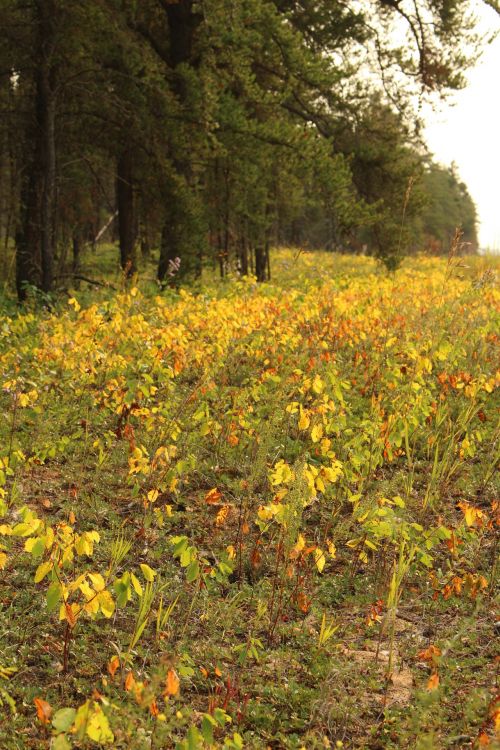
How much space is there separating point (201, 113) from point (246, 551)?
26.8 feet

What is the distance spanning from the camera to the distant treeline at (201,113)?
9.12m

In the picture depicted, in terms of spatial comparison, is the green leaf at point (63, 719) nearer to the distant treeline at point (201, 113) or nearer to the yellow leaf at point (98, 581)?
the yellow leaf at point (98, 581)

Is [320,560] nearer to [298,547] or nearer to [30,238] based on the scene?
[298,547]

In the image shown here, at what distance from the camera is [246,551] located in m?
3.59

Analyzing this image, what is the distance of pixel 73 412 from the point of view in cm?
485

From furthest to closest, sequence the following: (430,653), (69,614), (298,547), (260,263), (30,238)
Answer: (260,263) < (30,238) < (298,547) < (430,653) < (69,614)

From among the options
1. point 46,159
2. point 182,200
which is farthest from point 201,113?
point 46,159

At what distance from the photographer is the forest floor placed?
2.44 meters

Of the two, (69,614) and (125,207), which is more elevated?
(125,207)

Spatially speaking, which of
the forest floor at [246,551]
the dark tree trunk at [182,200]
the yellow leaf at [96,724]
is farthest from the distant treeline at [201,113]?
the yellow leaf at [96,724]

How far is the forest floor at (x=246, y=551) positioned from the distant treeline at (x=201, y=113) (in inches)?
88.3

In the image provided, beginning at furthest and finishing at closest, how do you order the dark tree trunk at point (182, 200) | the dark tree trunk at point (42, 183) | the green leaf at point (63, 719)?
the dark tree trunk at point (182, 200) → the dark tree trunk at point (42, 183) → the green leaf at point (63, 719)

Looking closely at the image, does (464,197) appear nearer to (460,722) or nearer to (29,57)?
(29,57)

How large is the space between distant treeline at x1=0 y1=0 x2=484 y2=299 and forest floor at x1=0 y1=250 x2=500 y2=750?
Answer: 2.24 meters
